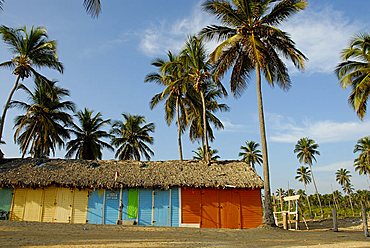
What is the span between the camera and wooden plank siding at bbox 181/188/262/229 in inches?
724

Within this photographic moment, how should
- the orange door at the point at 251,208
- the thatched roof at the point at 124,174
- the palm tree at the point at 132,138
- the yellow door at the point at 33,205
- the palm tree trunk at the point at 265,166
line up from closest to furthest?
the palm tree trunk at the point at 265,166 → the yellow door at the point at 33,205 → the thatched roof at the point at 124,174 → the orange door at the point at 251,208 → the palm tree at the point at 132,138

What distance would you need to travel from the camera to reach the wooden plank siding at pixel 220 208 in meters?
18.4

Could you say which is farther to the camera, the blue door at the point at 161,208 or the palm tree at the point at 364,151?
the palm tree at the point at 364,151

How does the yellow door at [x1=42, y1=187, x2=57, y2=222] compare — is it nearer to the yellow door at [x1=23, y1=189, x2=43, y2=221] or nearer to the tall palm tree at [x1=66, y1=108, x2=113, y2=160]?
the yellow door at [x1=23, y1=189, x2=43, y2=221]

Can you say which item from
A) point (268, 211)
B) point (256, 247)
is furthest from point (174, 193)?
point (256, 247)

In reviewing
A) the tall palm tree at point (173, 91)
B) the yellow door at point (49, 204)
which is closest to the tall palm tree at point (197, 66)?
the tall palm tree at point (173, 91)

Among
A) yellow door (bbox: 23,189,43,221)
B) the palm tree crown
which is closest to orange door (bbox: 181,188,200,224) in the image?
yellow door (bbox: 23,189,43,221)

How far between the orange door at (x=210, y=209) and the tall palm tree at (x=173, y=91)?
7525mm

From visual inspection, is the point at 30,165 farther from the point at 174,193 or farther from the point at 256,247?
the point at 256,247

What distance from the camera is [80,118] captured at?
106 ft

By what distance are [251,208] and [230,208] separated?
1.17 m

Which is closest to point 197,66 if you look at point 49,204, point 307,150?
point 49,204

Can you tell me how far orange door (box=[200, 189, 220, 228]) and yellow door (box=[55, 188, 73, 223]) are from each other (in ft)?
23.0

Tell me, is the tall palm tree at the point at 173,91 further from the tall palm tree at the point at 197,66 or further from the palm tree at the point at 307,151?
the palm tree at the point at 307,151
